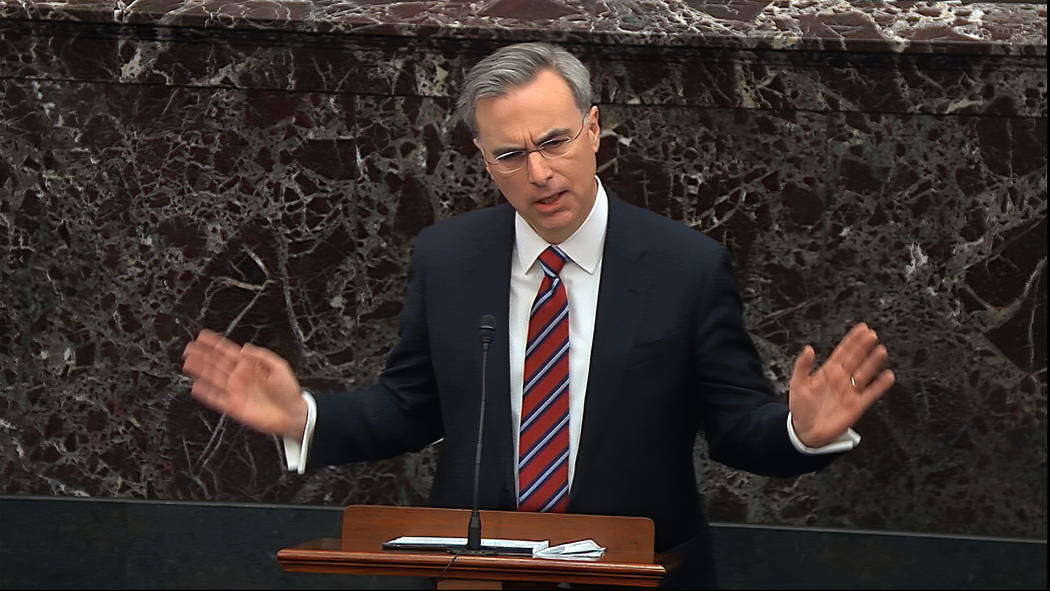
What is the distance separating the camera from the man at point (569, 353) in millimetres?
3400

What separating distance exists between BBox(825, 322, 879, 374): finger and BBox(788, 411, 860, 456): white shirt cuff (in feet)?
0.58

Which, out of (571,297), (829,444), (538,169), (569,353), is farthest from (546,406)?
(829,444)

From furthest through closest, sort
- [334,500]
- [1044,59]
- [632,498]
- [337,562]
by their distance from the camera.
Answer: [334,500] → [1044,59] → [632,498] → [337,562]

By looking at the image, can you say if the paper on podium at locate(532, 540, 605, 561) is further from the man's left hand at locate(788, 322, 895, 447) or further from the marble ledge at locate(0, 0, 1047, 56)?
the marble ledge at locate(0, 0, 1047, 56)

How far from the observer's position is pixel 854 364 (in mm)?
2951

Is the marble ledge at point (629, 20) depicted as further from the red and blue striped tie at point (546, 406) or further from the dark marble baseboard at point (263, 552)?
A: the dark marble baseboard at point (263, 552)

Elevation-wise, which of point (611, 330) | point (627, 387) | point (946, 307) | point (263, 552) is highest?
point (611, 330)

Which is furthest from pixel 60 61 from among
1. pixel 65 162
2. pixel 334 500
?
pixel 334 500

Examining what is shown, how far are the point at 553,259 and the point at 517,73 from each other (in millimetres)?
445

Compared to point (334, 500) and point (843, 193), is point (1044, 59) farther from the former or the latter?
point (334, 500)

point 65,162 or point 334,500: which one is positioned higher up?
point 65,162

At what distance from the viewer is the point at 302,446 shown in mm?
3385

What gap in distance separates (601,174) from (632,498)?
1345mm

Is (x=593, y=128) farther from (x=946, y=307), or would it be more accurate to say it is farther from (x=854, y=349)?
(x=946, y=307)
